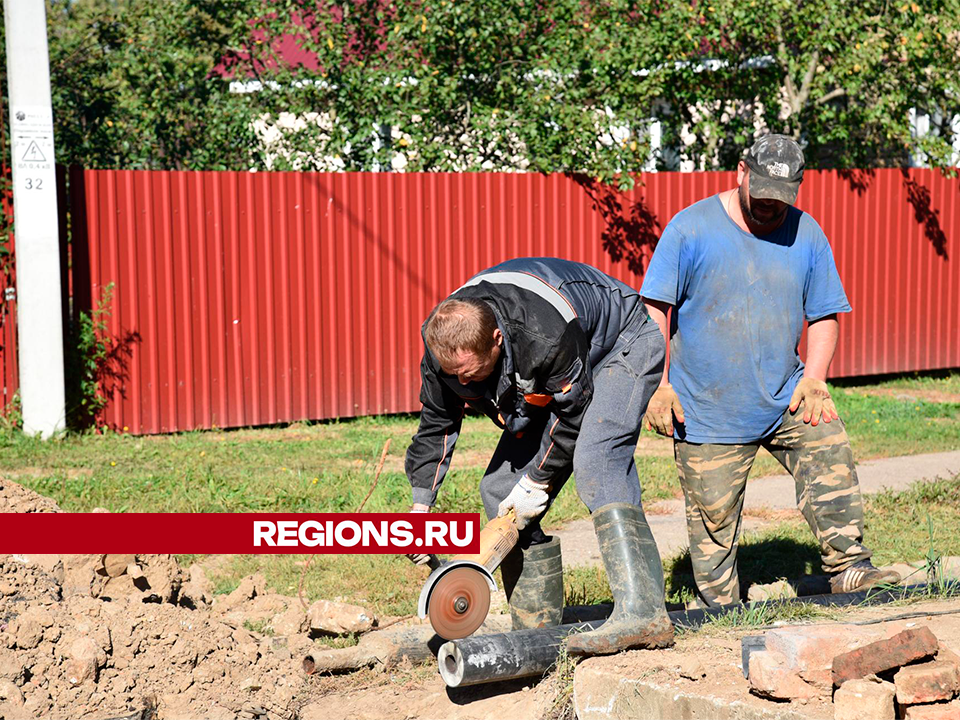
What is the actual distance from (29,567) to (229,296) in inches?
206

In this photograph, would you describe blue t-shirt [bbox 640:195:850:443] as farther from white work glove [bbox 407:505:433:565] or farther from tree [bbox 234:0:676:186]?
tree [bbox 234:0:676:186]

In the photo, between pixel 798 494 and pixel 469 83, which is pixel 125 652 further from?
pixel 469 83

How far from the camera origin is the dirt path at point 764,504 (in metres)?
6.27

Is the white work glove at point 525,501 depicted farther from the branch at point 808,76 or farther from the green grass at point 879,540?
the branch at point 808,76

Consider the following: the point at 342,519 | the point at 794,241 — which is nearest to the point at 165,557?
the point at 342,519

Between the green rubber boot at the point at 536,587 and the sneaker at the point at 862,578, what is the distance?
117 cm

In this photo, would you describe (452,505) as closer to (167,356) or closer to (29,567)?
(29,567)

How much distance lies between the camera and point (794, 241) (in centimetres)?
464

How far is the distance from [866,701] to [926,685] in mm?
176

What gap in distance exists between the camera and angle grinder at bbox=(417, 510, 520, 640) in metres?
3.80

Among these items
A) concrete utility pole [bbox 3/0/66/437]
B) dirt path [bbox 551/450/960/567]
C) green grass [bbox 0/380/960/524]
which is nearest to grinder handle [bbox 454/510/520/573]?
dirt path [bbox 551/450/960/567]

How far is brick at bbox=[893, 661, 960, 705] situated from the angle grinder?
138 centimetres

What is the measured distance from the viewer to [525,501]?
13.6 feet

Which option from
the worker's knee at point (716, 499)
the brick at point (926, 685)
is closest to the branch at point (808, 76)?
the worker's knee at point (716, 499)
